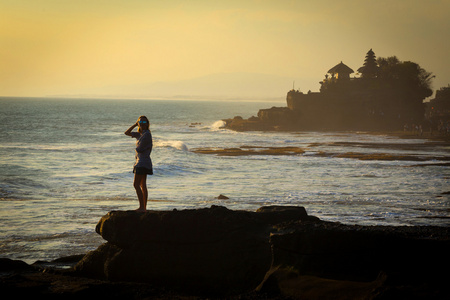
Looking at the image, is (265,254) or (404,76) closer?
(265,254)

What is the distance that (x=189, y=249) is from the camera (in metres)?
8.88

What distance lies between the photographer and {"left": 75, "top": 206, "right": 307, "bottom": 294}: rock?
28.3 feet

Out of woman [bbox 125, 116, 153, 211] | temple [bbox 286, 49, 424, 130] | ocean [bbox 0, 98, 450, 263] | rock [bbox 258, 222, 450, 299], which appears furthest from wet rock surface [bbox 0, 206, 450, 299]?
temple [bbox 286, 49, 424, 130]

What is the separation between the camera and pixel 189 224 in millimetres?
9070

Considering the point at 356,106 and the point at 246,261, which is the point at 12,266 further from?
the point at 356,106

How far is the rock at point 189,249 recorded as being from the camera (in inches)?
340

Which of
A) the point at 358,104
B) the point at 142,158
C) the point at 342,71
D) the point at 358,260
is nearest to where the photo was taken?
the point at 358,260

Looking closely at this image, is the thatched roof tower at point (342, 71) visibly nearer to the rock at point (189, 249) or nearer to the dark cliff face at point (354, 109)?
the dark cliff face at point (354, 109)

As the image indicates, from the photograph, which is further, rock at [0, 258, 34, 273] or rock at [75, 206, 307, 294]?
rock at [0, 258, 34, 273]

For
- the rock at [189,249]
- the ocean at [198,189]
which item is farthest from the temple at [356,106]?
the rock at [189,249]

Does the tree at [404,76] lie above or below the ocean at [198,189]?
above

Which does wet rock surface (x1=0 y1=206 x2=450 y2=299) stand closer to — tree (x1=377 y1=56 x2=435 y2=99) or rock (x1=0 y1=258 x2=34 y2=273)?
rock (x1=0 y1=258 x2=34 y2=273)

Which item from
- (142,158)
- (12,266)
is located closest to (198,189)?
(142,158)

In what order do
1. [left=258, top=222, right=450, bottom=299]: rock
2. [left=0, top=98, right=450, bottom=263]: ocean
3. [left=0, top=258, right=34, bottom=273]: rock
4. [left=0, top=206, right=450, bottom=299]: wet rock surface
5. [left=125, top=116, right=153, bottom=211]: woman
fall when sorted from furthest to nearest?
1. [left=0, top=98, right=450, bottom=263]: ocean
2. [left=125, top=116, right=153, bottom=211]: woman
3. [left=0, top=258, right=34, bottom=273]: rock
4. [left=0, top=206, right=450, bottom=299]: wet rock surface
5. [left=258, top=222, right=450, bottom=299]: rock
